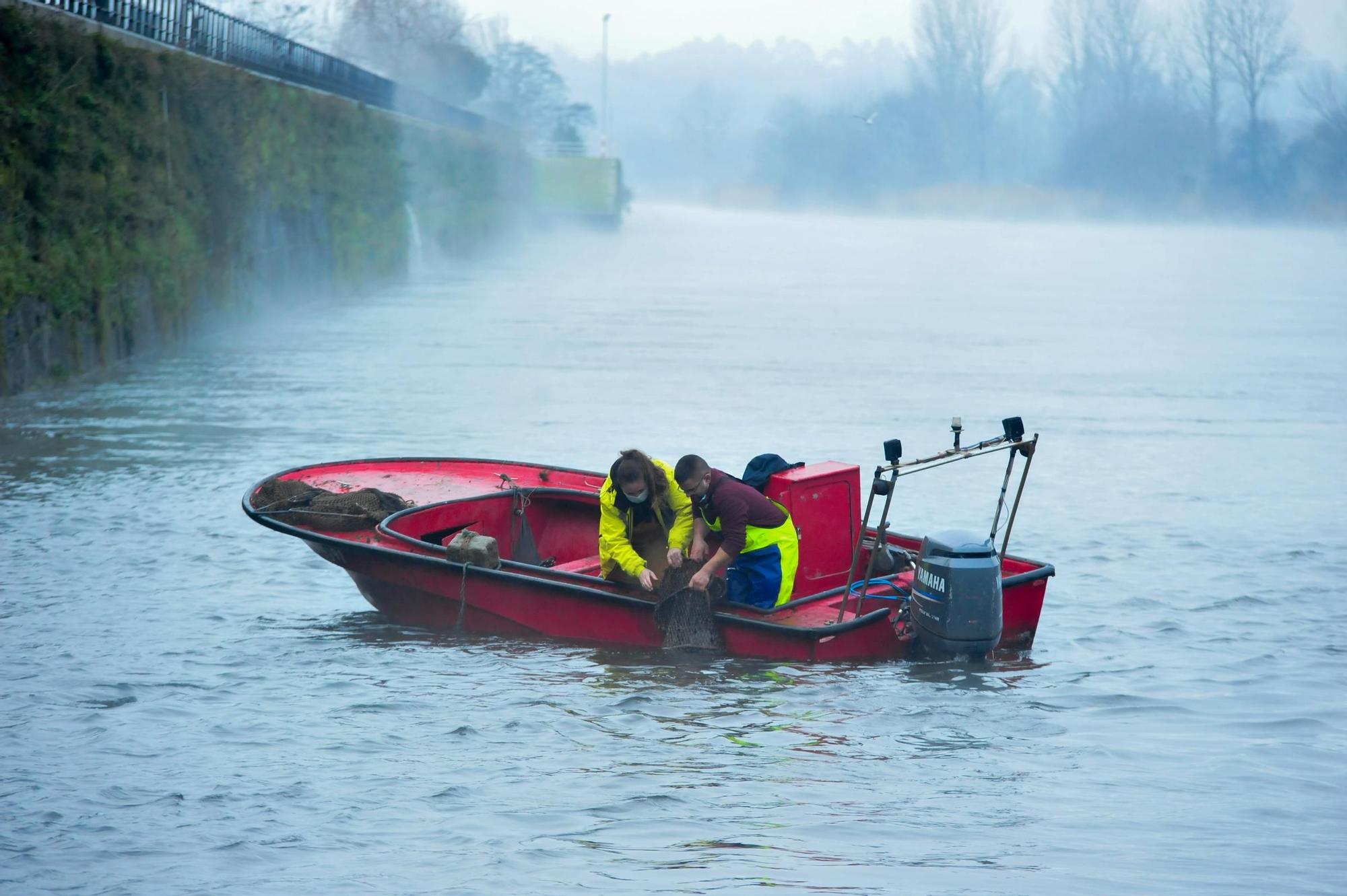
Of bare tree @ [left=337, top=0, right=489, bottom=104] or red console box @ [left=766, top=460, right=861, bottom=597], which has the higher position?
bare tree @ [left=337, top=0, right=489, bottom=104]

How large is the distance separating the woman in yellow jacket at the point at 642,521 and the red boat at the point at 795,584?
23cm

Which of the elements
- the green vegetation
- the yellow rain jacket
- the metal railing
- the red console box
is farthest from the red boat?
the metal railing

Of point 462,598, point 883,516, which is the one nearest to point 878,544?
point 883,516

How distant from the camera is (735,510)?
8.67 m

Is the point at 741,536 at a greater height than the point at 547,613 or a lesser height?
greater

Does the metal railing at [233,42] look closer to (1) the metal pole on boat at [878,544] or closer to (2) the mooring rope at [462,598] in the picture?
(2) the mooring rope at [462,598]

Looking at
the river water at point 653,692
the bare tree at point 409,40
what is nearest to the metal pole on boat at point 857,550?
the river water at point 653,692

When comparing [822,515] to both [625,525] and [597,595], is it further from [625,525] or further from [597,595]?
[597,595]

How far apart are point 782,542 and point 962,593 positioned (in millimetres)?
1145

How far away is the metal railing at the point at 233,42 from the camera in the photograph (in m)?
23.2

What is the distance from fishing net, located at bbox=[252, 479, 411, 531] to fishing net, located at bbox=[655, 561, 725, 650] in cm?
226

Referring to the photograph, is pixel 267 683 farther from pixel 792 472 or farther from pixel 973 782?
pixel 973 782

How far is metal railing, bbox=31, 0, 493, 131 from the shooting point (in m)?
23.2

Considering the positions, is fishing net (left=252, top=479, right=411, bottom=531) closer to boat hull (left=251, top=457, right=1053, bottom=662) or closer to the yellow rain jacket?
boat hull (left=251, top=457, right=1053, bottom=662)
